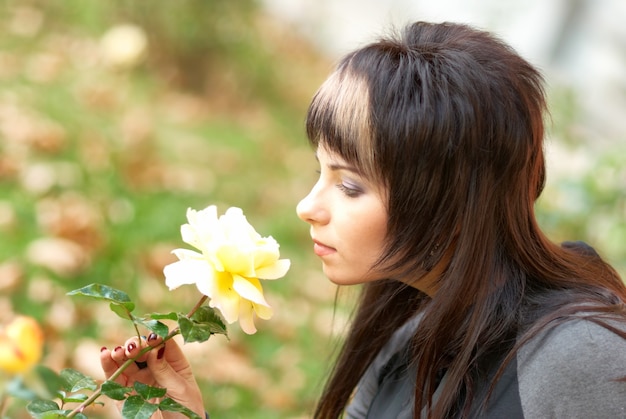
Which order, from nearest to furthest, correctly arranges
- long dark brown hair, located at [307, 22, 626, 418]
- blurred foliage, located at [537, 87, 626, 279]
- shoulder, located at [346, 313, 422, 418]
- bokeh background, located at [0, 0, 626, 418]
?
long dark brown hair, located at [307, 22, 626, 418], shoulder, located at [346, 313, 422, 418], bokeh background, located at [0, 0, 626, 418], blurred foliage, located at [537, 87, 626, 279]

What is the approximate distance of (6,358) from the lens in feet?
3.11

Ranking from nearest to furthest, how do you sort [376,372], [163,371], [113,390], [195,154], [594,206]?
[113,390] < [163,371] < [376,372] < [594,206] < [195,154]

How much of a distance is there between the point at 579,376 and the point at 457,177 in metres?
0.33

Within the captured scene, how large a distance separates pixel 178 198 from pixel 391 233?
2.26 m

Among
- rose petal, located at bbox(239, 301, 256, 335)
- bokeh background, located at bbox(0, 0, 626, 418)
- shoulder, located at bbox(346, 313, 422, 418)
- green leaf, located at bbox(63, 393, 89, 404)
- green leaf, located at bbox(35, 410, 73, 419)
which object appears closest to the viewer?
green leaf, located at bbox(35, 410, 73, 419)

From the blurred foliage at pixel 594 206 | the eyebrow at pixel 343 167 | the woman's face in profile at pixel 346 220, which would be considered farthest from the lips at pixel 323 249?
the blurred foliage at pixel 594 206

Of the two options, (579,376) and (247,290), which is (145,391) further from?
(579,376)

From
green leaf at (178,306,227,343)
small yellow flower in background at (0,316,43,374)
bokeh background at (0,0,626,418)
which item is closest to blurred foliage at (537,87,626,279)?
bokeh background at (0,0,626,418)

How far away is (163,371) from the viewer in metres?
1.30

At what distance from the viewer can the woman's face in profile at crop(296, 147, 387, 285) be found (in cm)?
130

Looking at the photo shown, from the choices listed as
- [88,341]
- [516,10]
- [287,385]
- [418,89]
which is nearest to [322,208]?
[418,89]

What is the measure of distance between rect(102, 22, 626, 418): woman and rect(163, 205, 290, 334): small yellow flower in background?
0.14 meters

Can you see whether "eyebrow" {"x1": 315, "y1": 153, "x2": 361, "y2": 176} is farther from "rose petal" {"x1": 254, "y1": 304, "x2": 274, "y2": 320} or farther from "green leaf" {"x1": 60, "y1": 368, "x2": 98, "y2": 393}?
"green leaf" {"x1": 60, "y1": 368, "x2": 98, "y2": 393}

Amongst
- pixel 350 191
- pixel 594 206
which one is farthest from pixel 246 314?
pixel 594 206
